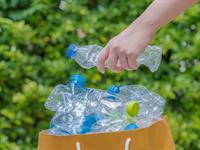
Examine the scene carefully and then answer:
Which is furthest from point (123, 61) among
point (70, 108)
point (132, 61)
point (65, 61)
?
point (65, 61)

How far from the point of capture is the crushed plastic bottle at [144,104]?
2.06m

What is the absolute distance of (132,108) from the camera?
195 cm

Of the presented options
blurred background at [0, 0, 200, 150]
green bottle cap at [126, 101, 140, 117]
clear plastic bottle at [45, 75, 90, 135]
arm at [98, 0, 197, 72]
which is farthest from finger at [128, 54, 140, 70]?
blurred background at [0, 0, 200, 150]

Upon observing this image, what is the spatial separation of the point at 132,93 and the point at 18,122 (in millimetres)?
1290

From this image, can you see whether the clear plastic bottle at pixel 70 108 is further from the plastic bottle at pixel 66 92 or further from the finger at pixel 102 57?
the finger at pixel 102 57

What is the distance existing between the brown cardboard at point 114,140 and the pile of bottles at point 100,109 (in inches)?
1.5

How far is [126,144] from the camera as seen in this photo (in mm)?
1951

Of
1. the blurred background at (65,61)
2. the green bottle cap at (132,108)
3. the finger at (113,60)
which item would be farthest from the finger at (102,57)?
the blurred background at (65,61)

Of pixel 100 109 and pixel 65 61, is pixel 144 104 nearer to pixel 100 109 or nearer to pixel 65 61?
pixel 100 109

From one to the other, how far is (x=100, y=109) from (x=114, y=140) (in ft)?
0.46

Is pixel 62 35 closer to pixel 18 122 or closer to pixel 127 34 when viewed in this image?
pixel 18 122

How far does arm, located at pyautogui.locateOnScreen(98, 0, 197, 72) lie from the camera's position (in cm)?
186

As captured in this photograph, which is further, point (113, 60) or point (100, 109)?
point (100, 109)

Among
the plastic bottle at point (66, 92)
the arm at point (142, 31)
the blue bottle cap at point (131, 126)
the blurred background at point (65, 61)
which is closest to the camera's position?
the arm at point (142, 31)
